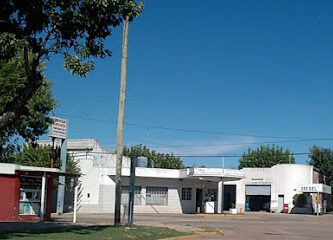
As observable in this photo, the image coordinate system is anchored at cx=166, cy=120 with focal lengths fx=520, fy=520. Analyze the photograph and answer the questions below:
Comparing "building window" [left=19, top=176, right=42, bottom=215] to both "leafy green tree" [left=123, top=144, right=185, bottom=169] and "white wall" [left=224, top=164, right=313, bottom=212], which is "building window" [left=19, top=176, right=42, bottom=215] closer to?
"white wall" [left=224, top=164, right=313, bottom=212]

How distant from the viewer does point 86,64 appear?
53.6 feet

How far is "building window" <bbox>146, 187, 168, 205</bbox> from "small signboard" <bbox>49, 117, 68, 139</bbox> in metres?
12.2

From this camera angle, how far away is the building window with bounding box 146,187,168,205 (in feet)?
155

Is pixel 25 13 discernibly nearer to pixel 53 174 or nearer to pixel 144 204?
pixel 53 174

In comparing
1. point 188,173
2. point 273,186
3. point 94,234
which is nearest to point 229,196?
point 273,186

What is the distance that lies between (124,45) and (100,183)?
23.7m

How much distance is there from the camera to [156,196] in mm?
47812

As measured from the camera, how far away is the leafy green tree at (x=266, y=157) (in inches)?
3182

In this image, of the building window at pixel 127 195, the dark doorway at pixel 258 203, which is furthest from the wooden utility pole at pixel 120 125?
the dark doorway at pixel 258 203

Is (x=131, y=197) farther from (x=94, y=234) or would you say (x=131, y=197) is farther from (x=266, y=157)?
(x=266, y=157)

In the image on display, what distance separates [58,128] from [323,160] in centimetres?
4498

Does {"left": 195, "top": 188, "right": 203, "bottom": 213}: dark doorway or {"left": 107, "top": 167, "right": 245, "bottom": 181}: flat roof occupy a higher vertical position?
{"left": 107, "top": 167, "right": 245, "bottom": 181}: flat roof

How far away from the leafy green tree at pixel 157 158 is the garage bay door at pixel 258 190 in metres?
21.1

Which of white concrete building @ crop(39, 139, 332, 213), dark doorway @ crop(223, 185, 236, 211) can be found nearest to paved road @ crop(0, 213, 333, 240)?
white concrete building @ crop(39, 139, 332, 213)
